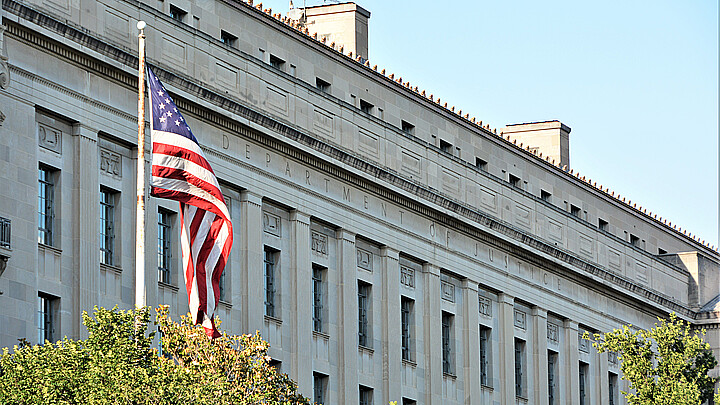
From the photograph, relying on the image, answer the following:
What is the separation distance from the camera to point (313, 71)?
58.4 meters

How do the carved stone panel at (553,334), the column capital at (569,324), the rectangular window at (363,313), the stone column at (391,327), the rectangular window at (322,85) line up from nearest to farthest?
the rectangular window at (322,85)
the rectangular window at (363,313)
the stone column at (391,327)
the carved stone panel at (553,334)
the column capital at (569,324)

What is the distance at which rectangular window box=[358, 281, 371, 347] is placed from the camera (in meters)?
59.3

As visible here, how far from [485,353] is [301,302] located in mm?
13340

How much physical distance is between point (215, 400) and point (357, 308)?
24235 mm

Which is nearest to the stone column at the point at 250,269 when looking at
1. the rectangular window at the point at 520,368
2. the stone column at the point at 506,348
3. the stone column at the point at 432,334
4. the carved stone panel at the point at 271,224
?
the carved stone panel at the point at 271,224

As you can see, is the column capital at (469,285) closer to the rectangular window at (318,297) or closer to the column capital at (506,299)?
the column capital at (506,299)

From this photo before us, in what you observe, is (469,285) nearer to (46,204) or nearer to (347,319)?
(347,319)

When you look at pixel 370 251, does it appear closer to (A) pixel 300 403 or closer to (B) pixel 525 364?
(B) pixel 525 364

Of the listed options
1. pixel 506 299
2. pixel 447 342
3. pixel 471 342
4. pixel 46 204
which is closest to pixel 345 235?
pixel 447 342

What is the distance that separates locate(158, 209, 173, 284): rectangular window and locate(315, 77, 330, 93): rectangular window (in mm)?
9818

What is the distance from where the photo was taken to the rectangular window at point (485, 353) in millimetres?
66625

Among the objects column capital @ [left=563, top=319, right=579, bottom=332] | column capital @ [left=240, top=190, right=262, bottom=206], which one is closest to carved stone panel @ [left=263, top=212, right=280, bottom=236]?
column capital @ [left=240, top=190, right=262, bottom=206]

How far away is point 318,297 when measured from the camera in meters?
57.2

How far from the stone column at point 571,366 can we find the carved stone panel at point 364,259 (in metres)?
15.2
